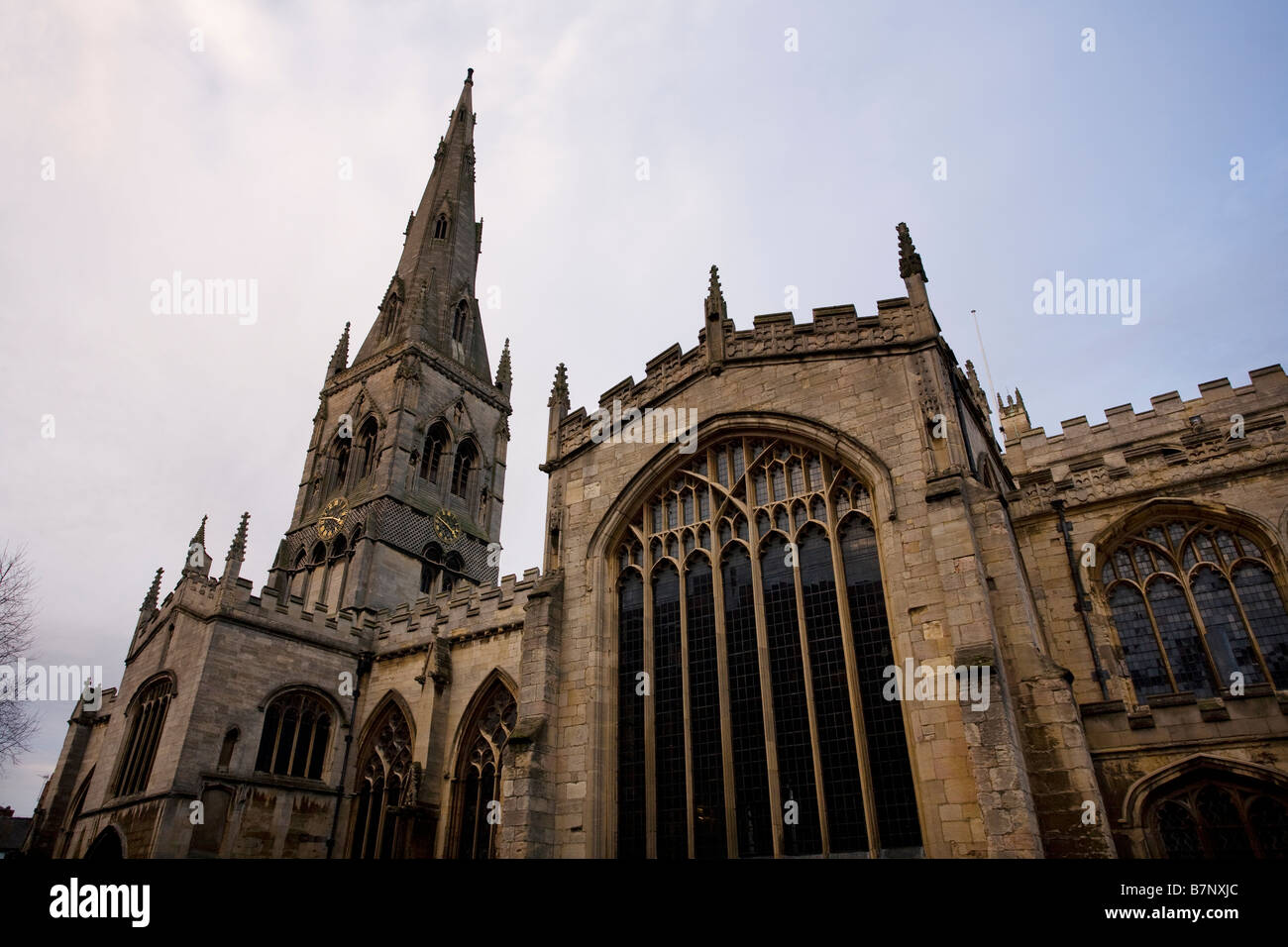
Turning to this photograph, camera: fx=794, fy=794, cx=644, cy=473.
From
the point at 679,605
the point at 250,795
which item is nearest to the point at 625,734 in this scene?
the point at 679,605

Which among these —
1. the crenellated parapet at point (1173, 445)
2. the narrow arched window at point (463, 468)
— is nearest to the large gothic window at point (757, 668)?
the crenellated parapet at point (1173, 445)

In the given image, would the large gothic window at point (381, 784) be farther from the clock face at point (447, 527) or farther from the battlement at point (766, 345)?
the clock face at point (447, 527)

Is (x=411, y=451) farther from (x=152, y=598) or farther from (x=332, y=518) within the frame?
(x=152, y=598)

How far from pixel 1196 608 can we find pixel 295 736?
19872mm

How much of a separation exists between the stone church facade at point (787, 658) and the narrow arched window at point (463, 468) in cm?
1348

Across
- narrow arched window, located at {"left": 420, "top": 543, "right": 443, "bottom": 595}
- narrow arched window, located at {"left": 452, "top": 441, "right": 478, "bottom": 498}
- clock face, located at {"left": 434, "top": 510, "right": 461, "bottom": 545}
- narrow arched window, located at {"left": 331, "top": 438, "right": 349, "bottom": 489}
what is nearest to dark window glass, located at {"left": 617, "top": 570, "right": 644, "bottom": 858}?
narrow arched window, located at {"left": 420, "top": 543, "right": 443, "bottom": 595}

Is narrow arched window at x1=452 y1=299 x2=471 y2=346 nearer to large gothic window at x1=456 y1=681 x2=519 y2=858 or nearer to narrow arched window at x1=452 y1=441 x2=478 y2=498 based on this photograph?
narrow arched window at x1=452 y1=441 x2=478 y2=498

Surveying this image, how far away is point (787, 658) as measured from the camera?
13242 mm

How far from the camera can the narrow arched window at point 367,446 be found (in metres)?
34.4

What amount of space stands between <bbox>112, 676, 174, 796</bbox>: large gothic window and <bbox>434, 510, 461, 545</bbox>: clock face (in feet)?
44.7

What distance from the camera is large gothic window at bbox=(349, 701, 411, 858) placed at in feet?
63.5
